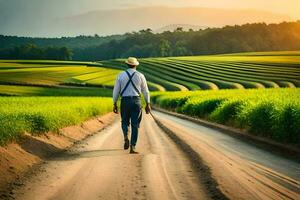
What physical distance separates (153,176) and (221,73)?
9969 cm

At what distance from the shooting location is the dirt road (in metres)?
7.41

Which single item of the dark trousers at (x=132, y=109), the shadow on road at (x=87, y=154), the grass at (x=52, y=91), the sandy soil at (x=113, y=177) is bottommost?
the grass at (x=52, y=91)

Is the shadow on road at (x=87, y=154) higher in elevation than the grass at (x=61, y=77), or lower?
higher

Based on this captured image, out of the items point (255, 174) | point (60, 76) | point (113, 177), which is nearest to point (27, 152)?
point (113, 177)

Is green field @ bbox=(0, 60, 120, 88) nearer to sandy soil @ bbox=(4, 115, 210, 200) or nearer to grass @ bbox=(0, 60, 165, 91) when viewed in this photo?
grass @ bbox=(0, 60, 165, 91)

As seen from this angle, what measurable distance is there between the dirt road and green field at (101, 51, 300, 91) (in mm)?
71297

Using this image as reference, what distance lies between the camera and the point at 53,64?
13288cm

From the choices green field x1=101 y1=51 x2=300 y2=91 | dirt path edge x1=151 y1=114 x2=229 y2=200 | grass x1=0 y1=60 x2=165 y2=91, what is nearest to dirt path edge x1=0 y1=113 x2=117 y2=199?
dirt path edge x1=151 y1=114 x2=229 y2=200

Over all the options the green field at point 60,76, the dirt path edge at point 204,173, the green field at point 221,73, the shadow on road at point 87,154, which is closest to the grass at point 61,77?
the green field at point 60,76

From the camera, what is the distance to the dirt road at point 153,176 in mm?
7406

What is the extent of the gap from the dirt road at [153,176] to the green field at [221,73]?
7130cm

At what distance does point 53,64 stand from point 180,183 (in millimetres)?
127743

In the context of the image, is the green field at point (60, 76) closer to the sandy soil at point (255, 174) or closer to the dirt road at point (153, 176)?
the dirt road at point (153, 176)

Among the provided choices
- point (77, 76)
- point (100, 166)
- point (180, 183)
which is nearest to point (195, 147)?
point (100, 166)
